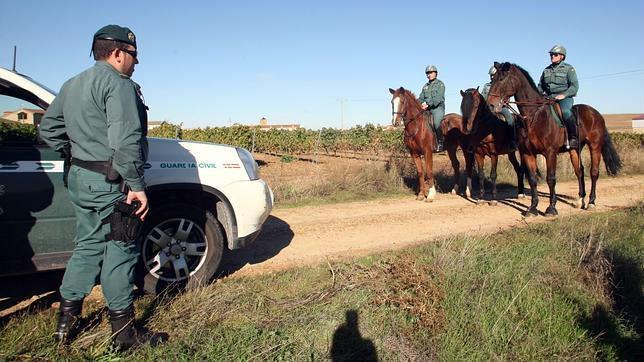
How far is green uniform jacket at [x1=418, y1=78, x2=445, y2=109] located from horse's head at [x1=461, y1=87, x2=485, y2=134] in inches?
40.7

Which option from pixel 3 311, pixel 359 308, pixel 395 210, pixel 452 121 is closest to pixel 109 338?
pixel 3 311

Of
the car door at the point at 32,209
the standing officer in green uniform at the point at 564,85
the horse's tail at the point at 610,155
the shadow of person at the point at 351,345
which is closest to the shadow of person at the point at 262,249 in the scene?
the car door at the point at 32,209

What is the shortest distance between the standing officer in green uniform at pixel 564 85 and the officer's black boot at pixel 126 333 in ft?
27.3

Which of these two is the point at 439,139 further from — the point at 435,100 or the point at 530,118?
the point at 530,118

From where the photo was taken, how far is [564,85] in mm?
8742

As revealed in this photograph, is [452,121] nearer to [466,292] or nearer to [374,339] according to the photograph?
[466,292]

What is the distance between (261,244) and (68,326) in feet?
11.0

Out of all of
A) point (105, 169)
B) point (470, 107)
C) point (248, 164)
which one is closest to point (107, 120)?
point (105, 169)

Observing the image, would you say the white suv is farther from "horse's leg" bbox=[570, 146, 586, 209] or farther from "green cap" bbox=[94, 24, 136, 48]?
"horse's leg" bbox=[570, 146, 586, 209]

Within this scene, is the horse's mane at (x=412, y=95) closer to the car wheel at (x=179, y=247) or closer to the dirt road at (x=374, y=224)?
the dirt road at (x=374, y=224)

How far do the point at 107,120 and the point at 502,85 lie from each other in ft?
24.1

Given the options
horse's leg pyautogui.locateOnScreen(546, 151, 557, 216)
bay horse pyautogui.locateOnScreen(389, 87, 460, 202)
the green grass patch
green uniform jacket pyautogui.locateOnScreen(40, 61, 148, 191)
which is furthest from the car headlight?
horse's leg pyautogui.locateOnScreen(546, 151, 557, 216)

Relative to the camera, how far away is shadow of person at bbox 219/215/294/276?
5.41m

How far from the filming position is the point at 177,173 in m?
4.30
